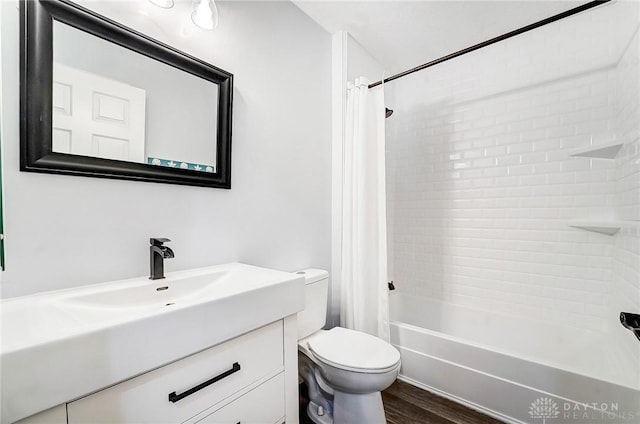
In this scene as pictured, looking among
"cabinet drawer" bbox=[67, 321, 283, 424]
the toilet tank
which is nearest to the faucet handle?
"cabinet drawer" bbox=[67, 321, 283, 424]

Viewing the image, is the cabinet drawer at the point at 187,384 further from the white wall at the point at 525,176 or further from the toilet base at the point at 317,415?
the white wall at the point at 525,176

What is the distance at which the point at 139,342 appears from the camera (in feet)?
2.23

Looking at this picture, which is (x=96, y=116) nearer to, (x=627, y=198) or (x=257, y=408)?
(x=257, y=408)

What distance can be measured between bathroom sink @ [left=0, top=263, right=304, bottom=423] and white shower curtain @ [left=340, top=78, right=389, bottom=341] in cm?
83

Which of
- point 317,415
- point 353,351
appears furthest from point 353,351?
point 317,415

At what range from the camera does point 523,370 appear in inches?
57.5

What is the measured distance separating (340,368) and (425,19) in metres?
2.23

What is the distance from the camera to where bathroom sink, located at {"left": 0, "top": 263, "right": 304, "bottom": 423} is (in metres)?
0.54

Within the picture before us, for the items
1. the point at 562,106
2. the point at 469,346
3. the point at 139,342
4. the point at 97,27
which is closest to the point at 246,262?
the point at 139,342

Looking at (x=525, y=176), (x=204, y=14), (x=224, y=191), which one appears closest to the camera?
(x=204, y=14)

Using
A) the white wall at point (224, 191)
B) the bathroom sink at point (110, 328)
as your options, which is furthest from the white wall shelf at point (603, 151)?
the bathroom sink at point (110, 328)

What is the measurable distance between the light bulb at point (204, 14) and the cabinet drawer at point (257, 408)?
1.50 metres

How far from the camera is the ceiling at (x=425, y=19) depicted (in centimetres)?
175

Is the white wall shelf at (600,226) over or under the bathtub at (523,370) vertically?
over
